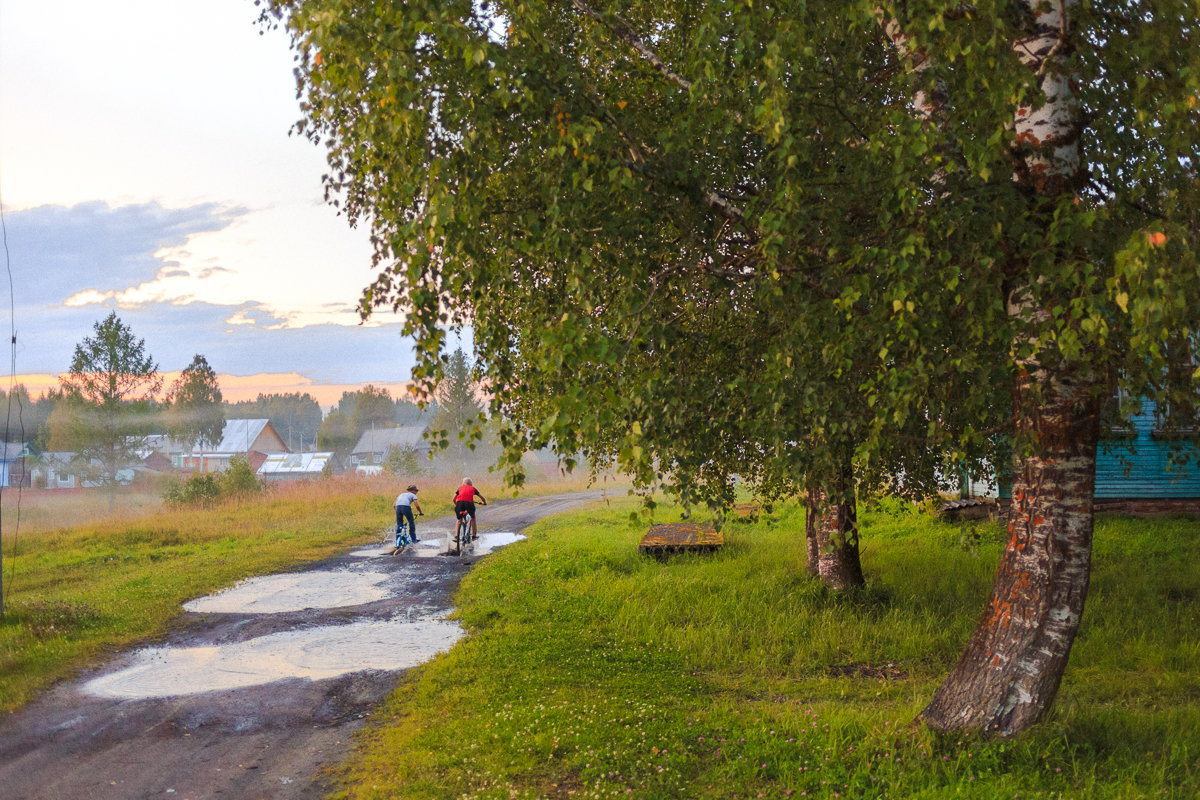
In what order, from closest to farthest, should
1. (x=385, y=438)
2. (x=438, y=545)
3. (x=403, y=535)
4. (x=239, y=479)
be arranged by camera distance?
(x=403, y=535) < (x=438, y=545) < (x=239, y=479) < (x=385, y=438)

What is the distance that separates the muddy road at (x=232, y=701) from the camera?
236 inches

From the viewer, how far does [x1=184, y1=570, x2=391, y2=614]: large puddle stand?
41.9 feet

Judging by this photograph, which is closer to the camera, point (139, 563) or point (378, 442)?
point (139, 563)

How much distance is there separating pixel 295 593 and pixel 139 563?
689 cm

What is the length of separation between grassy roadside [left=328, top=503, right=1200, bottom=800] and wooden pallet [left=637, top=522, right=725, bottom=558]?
82 centimetres

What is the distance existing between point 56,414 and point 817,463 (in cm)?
4859

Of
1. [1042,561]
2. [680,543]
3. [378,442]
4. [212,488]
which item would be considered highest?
[1042,561]

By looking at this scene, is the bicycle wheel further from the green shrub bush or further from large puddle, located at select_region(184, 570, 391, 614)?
the green shrub bush

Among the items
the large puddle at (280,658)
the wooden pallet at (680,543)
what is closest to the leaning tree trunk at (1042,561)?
the large puddle at (280,658)

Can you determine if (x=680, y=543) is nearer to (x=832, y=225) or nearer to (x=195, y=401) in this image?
(x=832, y=225)

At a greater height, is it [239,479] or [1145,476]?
[1145,476]

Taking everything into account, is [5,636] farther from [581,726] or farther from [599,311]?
[599,311]

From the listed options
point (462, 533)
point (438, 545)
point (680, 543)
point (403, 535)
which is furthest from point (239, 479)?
point (680, 543)

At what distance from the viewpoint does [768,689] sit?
801cm
